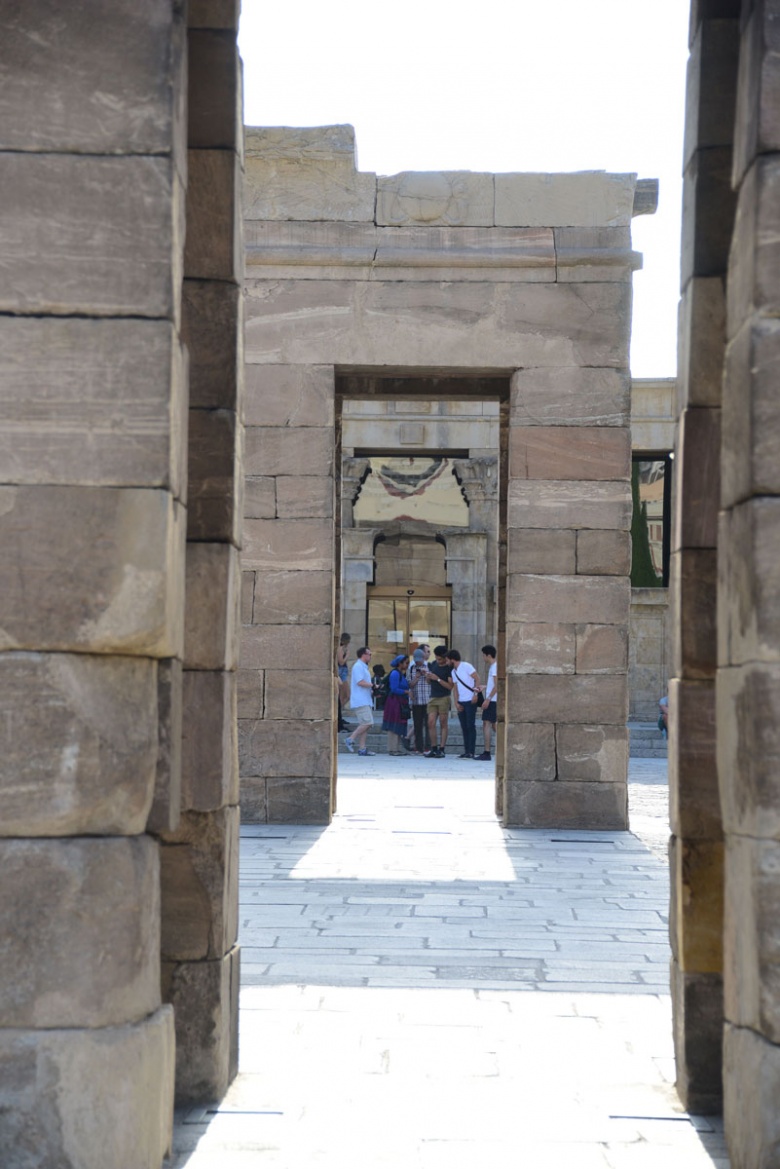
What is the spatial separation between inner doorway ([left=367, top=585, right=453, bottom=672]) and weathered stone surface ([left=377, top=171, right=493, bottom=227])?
16094mm

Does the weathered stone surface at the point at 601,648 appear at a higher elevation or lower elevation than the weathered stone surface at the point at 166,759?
higher

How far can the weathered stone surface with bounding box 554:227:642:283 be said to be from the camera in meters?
10.7

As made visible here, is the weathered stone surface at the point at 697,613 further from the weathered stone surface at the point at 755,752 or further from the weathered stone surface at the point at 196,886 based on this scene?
the weathered stone surface at the point at 196,886

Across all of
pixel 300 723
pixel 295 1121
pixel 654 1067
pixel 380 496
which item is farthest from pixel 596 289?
pixel 380 496

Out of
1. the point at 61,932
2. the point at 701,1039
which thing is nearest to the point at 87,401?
the point at 61,932

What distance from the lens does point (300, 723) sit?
10.8m

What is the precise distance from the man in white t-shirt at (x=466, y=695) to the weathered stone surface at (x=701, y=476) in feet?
44.8

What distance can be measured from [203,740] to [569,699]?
22.2ft

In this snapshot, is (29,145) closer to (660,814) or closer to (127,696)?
(127,696)

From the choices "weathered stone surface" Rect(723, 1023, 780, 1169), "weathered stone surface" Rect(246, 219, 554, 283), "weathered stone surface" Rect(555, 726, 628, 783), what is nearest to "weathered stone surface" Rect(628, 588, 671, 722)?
"weathered stone surface" Rect(555, 726, 628, 783)

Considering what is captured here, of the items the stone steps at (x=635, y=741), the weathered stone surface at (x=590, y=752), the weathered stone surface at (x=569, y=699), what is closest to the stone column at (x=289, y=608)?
the weathered stone surface at (x=569, y=699)

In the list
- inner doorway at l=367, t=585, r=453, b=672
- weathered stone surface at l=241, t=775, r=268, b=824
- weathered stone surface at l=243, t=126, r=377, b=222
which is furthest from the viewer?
inner doorway at l=367, t=585, r=453, b=672

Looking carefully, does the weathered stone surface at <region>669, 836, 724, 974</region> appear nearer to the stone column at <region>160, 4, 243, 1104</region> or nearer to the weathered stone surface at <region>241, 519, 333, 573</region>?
the stone column at <region>160, 4, 243, 1104</region>

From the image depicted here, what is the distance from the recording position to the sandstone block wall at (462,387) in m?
10.6
